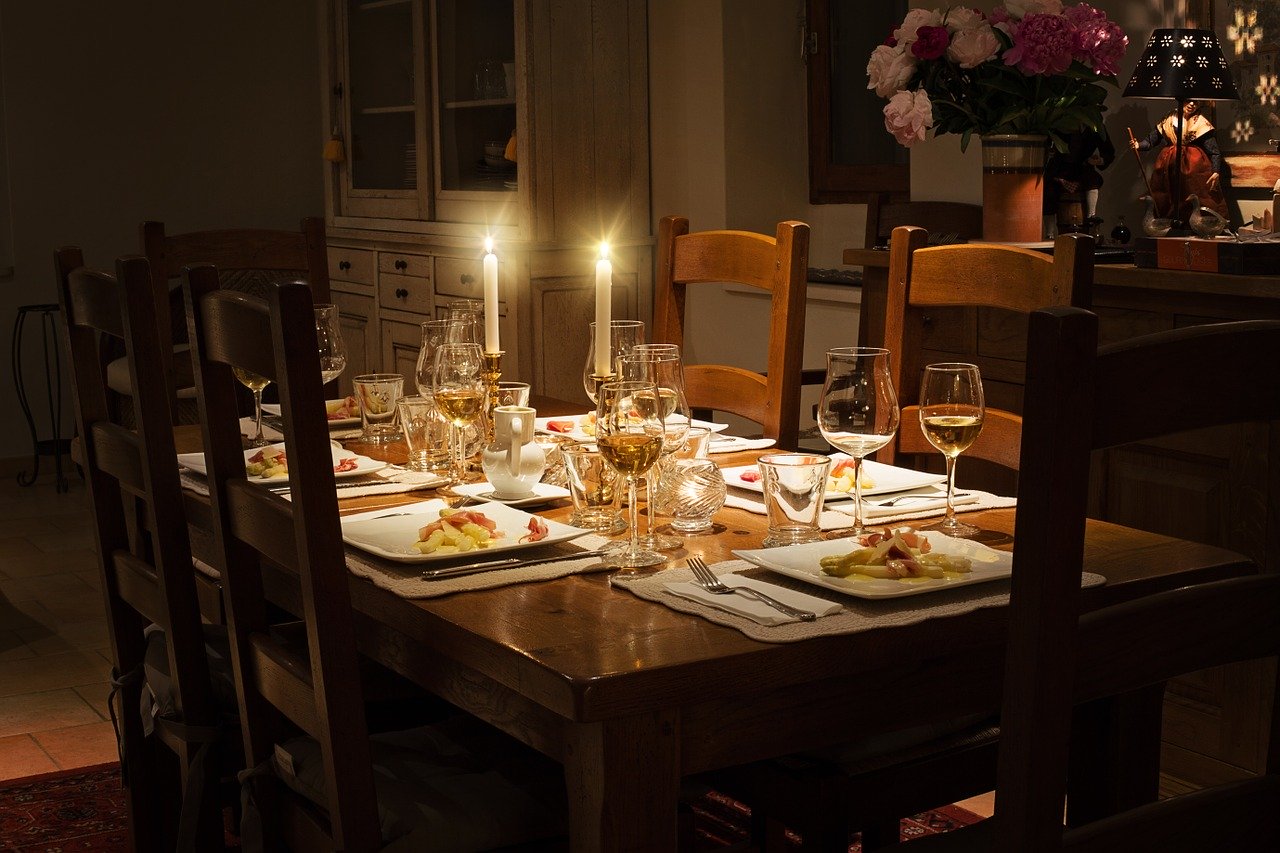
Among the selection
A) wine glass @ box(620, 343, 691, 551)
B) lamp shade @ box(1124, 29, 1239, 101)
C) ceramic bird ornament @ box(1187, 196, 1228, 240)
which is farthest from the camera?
lamp shade @ box(1124, 29, 1239, 101)

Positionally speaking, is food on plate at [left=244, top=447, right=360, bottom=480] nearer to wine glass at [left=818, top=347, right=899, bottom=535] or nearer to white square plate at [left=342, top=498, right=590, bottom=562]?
white square plate at [left=342, top=498, right=590, bottom=562]

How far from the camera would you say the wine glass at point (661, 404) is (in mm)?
1537

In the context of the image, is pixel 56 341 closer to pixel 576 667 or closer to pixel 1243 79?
pixel 1243 79

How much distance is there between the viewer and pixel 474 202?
475 centimetres

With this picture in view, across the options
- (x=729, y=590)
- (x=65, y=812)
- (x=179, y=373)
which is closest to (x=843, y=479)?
(x=729, y=590)

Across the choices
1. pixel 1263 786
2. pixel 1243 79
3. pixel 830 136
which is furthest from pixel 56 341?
pixel 1263 786

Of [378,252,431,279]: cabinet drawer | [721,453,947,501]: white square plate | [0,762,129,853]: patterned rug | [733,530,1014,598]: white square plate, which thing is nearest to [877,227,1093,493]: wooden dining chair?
[721,453,947,501]: white square plate

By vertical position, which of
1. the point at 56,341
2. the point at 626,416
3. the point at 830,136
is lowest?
the point at 56,341

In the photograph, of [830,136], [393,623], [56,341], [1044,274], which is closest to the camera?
[393,623]

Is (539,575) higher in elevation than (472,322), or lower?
lower

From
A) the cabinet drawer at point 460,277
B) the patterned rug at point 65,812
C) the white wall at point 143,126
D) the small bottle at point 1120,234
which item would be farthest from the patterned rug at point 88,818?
the white wall at point 143,126

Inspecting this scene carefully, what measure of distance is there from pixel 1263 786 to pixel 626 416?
68 cm

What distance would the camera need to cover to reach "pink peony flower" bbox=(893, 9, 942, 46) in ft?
9.87

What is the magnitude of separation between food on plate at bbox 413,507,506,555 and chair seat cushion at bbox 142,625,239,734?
473 millimetres
